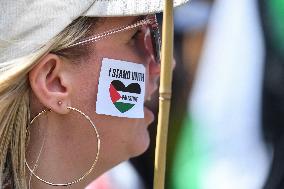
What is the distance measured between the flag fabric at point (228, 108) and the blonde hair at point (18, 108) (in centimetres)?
78

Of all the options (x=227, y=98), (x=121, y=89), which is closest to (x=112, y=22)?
(x=121, y=89)

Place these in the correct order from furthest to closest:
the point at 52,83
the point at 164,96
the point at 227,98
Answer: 1. the point at 227,98
2. the point at 52,83
3. the point at 164,96

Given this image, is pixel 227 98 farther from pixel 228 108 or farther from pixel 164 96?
pixel 164 96

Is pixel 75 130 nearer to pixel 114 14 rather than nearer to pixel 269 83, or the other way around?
pixel 114 14

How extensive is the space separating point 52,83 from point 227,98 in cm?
81

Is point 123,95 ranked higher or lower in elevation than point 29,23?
lower

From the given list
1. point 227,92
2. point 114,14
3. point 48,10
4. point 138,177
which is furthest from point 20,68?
point 138,177

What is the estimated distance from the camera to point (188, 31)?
241 cm

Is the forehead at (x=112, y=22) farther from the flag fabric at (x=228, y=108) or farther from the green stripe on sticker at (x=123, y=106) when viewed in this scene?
the flag fabric at (x=228, y=108)

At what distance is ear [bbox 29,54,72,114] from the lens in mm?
1605

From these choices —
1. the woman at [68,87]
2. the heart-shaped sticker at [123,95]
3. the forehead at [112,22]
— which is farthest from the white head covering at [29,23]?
the heart-shaped sticker at [123,95]

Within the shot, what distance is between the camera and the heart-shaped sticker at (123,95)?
1695 mm

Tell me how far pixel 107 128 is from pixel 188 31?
80 centimetres

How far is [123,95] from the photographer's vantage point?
171cm
